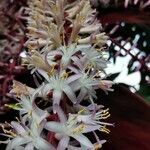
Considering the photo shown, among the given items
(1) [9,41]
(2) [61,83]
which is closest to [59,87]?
(2) [61,83]

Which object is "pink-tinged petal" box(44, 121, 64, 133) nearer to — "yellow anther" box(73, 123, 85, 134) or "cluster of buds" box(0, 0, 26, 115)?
"yellow anther" box(73, 123, 85, 134)

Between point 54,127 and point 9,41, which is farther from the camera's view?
point 9,41

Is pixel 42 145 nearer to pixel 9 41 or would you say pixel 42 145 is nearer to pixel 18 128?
pixel 18 128

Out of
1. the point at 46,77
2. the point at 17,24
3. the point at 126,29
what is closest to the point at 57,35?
the point at 46,77

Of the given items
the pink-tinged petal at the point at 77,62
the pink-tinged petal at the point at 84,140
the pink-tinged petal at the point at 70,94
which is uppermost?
the pink-tinged petal at the point at 77,62

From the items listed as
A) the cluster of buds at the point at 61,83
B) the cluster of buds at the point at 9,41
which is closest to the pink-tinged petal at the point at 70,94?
the cluster of buds at the point at 61,83

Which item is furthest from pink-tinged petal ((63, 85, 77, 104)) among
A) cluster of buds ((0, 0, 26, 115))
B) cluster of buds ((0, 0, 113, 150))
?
cluster of buds ((0, 0, 26, 115))

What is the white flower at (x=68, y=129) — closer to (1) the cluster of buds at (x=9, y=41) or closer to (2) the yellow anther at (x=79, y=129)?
(2) the yellow anther at (x=79, y=129)

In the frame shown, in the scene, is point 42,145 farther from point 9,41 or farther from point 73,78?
point 9,41
